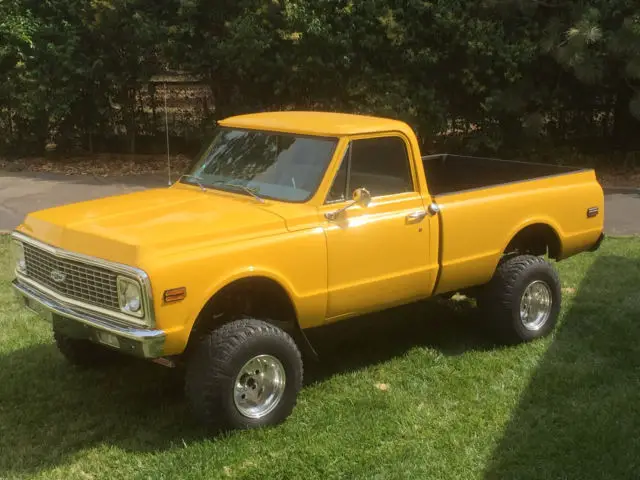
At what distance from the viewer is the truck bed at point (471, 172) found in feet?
24.2

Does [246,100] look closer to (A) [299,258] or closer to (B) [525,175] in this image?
(B) [525,175]

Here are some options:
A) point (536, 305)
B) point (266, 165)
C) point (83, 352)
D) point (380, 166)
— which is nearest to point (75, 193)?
point (83, 352)

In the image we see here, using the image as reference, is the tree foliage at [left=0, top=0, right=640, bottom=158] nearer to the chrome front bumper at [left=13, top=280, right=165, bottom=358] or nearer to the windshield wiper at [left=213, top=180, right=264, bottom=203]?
the windshield wiper at [left=213, top=180, right=264, bottom=203]

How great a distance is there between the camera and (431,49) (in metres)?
13.7

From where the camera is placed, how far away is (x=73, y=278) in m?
4.84

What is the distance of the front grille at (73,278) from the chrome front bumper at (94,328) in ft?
0.25

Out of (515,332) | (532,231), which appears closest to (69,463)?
(515,332)

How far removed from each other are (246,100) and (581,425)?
38.5 feet

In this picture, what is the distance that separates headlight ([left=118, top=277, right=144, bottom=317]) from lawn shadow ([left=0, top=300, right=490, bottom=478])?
2.80 feet

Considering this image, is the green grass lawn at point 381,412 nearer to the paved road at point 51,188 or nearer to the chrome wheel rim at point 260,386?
the chrome wheel rim at point 260,386

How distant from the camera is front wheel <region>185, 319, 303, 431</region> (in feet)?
15.4

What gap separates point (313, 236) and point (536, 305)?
7.64 ft


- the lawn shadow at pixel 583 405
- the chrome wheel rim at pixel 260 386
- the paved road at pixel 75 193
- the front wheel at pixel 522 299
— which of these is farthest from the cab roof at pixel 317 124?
the paved road at pixel 75 193

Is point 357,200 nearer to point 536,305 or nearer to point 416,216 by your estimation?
point 416,216
